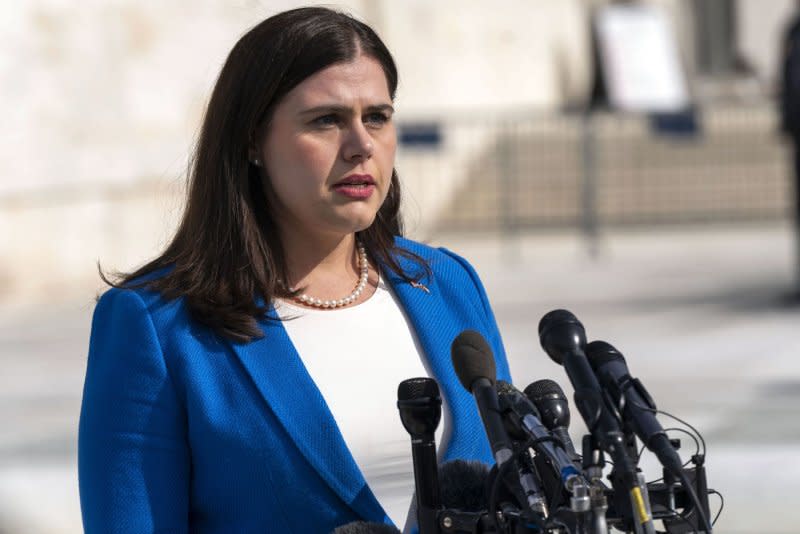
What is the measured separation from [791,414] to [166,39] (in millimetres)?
8090

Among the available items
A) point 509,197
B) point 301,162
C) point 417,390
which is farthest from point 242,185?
point 509,197

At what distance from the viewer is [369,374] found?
277cm

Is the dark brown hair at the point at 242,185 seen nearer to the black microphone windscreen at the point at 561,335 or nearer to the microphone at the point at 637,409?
the black microphone windscreen at the point at 561,335

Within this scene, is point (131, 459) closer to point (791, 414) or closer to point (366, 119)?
point (366, 119)

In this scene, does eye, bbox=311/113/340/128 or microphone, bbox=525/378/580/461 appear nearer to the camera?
microphone, bbox=525/378/580/461

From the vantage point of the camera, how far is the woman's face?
8.85 ft

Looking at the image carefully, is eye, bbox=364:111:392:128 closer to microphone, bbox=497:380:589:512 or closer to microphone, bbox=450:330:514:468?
microphone, bbox=450:330:514:468

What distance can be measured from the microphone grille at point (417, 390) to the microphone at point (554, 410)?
14 centimetres

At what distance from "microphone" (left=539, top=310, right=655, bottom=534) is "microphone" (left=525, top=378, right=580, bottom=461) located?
→ 0.13 metres

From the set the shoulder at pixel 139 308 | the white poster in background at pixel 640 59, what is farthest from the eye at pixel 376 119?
the white poster in background at pixel 640 59

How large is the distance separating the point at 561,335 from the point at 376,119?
28.2 inches

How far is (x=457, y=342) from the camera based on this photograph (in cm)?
250

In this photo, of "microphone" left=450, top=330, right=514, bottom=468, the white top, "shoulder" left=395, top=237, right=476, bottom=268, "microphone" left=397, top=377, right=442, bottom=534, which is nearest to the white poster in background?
"shoulder" left=395, top=237, right=476, bottom=268

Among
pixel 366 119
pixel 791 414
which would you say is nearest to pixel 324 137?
pixel 366 119
